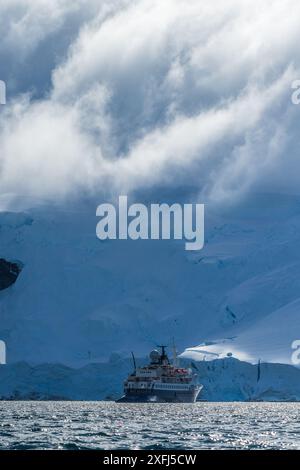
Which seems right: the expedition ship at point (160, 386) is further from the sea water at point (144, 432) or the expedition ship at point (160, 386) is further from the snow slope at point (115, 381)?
the sea water at point (144, 432)

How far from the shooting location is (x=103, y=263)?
337 ft

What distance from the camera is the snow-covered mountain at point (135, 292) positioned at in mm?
98125

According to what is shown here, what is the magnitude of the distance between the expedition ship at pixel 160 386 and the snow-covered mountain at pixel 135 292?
9.87 metres

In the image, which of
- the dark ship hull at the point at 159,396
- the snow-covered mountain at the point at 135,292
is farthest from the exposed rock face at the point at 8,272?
the dark ship hull at the point at 159,396

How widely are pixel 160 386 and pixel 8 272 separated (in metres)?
25.1

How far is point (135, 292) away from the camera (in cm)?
10231

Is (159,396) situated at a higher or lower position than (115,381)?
lower

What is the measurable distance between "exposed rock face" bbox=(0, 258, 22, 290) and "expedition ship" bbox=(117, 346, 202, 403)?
2092 centimetres

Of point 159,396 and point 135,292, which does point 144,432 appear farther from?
point 135,292

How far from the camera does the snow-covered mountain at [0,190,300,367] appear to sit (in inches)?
3863

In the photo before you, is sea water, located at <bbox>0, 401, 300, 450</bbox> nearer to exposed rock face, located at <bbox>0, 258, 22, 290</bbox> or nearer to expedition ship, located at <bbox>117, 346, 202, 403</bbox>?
expedition ship, located at <bbox>117, 346, 202, 403</bbox>

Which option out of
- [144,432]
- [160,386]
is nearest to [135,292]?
[160,386]
